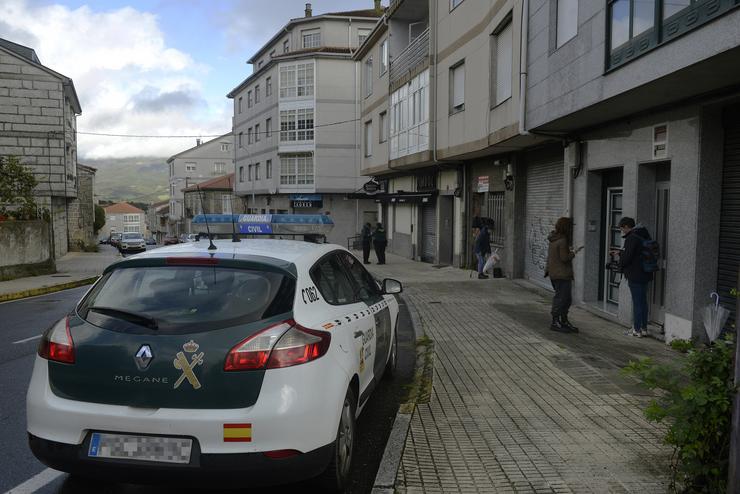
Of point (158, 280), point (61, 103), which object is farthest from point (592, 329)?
point (61, 103)

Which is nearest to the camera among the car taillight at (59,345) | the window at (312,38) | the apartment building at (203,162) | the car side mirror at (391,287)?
the car taillight at (59,345)

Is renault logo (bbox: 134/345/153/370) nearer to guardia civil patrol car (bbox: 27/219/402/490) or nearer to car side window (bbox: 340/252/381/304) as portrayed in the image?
guardia civil patrol car (bbox: 27/219/402/490)

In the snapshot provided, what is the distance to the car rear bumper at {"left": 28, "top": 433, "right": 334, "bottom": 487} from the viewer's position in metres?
3.20

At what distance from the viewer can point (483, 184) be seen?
59.7 ft

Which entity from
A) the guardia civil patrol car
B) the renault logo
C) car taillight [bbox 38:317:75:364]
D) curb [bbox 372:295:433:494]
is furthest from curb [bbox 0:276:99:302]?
the renault logo

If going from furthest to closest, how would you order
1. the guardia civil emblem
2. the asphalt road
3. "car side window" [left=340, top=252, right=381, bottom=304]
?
"car side window" [left=340, top=252, right=381, bottom=304]
the asphalt road
the guardia civil emblem

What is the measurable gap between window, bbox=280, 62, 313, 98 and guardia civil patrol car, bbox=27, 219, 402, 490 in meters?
39.8

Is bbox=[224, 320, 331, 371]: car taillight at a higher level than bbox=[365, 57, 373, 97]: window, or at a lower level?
lower

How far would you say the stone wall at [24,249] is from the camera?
58.9 feet

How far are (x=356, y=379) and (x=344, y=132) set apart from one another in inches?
1540

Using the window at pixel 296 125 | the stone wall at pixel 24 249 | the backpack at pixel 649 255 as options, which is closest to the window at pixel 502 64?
the backpack at pixel 649 255

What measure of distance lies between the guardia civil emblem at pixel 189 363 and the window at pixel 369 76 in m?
26.3

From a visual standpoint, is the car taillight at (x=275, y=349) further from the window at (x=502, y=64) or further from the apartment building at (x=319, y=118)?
the apartment building at (x=319, y=118)

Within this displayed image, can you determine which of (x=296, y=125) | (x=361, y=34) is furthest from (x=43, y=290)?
(x=361, y=34)
